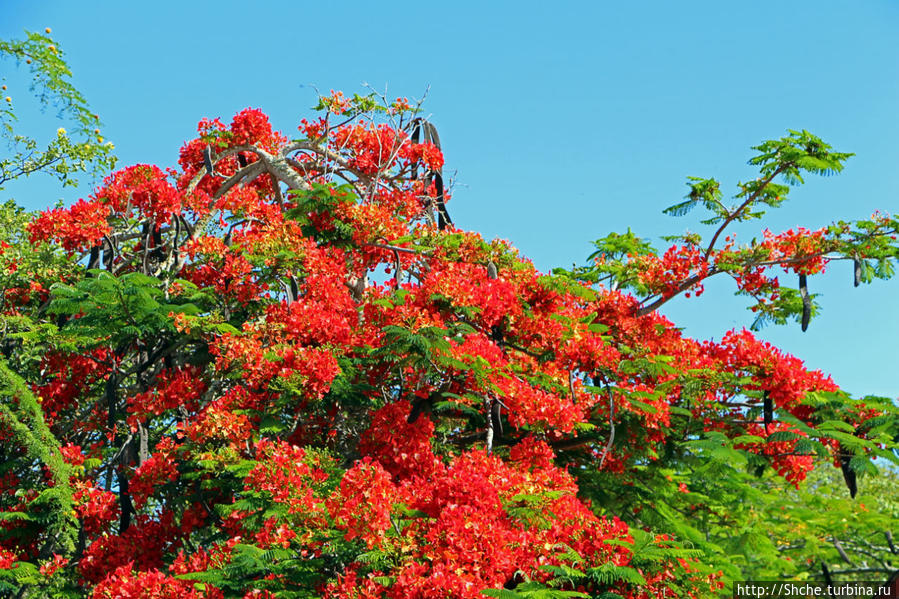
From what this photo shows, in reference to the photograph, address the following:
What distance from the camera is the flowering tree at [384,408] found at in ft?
18.9

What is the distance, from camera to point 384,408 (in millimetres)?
7043

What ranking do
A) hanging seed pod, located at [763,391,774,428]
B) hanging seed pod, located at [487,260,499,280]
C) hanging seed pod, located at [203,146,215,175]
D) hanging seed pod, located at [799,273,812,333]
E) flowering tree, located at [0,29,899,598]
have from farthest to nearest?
hanging seed pod, located at [203,146,215,175], hanging seed pod, located at [799,273,812,333], hanging seed pod, located at [487,260,499,280], hanging seed pod, located at [763,391,774,428], flowering tree, located at [0,29,899,598]

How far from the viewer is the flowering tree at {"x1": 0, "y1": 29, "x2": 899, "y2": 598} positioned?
5.75m

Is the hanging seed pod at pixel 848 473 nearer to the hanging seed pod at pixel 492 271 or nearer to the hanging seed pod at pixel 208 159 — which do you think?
the hanging seed pod at pixel 492 271

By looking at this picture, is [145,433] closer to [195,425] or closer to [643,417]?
[195,425]

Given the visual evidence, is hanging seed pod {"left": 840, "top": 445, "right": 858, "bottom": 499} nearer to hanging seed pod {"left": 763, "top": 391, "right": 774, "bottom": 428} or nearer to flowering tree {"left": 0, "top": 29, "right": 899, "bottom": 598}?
flowering tree {"left": 0, "top": 29, "right": 899, "bottom": 598}

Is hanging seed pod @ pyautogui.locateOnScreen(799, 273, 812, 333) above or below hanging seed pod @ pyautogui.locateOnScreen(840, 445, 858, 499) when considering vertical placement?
above

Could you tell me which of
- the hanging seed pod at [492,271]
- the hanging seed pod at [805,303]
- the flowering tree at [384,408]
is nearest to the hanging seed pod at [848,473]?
the flowering tree at [384,408]

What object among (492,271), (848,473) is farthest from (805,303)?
(492,271)

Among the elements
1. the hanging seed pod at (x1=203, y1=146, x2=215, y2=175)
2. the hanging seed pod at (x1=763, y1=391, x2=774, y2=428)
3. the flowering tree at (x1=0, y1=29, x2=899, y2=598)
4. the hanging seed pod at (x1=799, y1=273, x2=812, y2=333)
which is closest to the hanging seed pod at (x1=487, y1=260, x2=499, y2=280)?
the flowering tree at (x1=0, y1=29, x2=899, y2=598)

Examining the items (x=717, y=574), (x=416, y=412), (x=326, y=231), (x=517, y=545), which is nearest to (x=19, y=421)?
(x=326, y=231)

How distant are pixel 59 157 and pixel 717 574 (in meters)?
11.5

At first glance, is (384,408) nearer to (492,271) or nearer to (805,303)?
(492,271)

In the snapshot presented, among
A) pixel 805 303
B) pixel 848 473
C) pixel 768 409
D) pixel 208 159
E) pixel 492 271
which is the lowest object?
pixel 848 473
